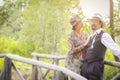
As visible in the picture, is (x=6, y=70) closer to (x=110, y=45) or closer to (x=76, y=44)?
(x=76, y=44)

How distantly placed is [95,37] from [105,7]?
32.3 feet

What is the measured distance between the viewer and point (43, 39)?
15.9m

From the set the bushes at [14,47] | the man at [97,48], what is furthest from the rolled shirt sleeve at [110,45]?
the bushes at [14,47]

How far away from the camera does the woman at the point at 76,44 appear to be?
423cm

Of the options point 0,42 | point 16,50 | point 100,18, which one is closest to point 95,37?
point 100,18

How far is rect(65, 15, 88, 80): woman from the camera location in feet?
13.9

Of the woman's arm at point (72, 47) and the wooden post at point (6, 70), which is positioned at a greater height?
the woman's arm at point (72, 47)

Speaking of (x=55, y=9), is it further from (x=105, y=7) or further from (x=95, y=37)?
(x=95, y=37)

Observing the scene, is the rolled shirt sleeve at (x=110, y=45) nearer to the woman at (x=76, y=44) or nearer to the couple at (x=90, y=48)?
the couple at (x=90, y=48)

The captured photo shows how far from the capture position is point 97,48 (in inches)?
156

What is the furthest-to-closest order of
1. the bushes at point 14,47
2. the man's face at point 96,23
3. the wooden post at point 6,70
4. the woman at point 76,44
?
1. the bushes at point 14,47
2. the wooden post at point 6,70
3. the woman at point 76,44
4. the man's face at point 96,23

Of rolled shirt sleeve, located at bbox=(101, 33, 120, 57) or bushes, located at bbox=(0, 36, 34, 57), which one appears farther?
bushes, located at bbox=(0, 36, 34, 57)

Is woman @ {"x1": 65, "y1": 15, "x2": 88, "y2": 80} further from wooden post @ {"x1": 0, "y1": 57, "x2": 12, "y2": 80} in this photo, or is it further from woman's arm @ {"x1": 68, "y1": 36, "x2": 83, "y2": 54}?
wooden post @ {"x1": 0, "y1": 57, "x2": 12, "y2": 80}

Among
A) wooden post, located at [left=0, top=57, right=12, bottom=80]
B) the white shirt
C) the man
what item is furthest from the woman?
wooden post, located at [left=0, top=57, right=12, bottom=80]
